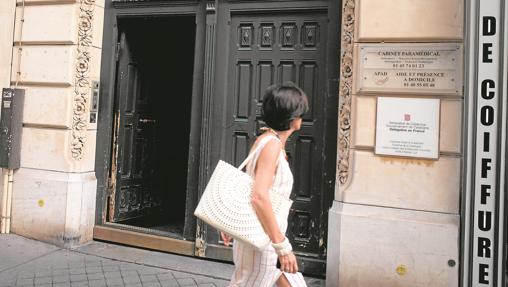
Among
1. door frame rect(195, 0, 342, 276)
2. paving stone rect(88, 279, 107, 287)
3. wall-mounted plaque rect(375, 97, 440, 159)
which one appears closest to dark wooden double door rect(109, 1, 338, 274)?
door frame rect(195, 0, 342, 276)

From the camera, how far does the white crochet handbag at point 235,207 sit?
2.42m

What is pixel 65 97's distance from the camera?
558 centimetres

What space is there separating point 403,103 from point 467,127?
2.10 ft

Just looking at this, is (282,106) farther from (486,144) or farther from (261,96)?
(261,96)

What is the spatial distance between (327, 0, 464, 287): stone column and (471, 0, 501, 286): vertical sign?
0.27 meters

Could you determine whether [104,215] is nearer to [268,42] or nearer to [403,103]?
[268,42]

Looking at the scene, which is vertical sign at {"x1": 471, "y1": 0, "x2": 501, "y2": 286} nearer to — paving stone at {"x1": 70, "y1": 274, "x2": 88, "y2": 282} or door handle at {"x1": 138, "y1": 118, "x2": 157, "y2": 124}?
paving stone at {"x1": 70, "y1": 274, "x2": 88, "y2": 282}

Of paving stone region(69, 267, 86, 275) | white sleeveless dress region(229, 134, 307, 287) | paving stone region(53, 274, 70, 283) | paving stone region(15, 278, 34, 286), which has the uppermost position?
white sleeveless dress region(229, 134, 307, 287)

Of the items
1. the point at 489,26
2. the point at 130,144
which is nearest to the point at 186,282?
the point at 130,144

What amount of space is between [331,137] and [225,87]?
4.58 ft

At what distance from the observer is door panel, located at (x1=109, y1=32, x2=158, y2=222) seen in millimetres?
6027

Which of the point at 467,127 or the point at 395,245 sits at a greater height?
the point at 467,127

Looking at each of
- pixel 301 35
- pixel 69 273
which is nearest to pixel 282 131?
pixel 301 35

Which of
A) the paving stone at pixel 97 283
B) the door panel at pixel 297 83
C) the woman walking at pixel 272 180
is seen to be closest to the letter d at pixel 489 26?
the door panel at pixel 297 83
